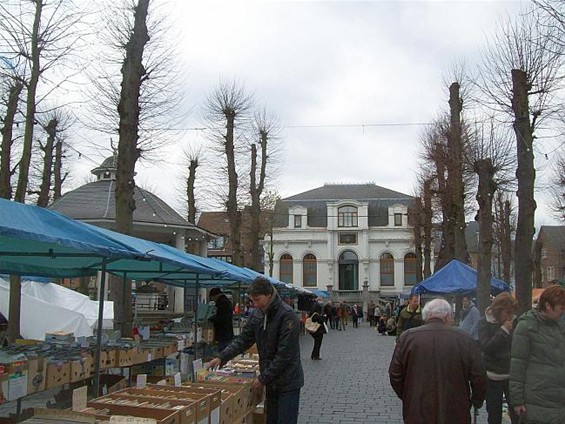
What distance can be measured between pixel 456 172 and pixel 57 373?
15582 mm

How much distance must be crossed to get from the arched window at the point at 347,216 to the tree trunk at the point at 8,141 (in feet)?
187

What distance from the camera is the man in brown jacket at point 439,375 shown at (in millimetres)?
4539

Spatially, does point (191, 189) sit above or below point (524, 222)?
above

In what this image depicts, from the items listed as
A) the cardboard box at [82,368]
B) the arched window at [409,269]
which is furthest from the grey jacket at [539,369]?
the arched window at [409,269]

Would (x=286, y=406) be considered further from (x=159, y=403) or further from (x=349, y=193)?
(x=349, y=193)

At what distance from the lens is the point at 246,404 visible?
19.7 ft

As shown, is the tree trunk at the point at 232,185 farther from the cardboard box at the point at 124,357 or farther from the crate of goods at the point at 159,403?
the crate of goods at the point at 159,403

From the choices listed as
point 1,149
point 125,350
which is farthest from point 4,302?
point 125,350

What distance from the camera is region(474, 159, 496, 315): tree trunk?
15.4m

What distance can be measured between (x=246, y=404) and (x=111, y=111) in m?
12.8

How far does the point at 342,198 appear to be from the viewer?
238ft

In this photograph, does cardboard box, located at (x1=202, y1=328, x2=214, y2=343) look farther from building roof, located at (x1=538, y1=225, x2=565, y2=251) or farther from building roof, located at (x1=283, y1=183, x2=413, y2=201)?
building roof, located at (x1=538, y1=225, x2=565, y2=251)

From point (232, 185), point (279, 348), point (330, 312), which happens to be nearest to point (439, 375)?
point (279, 348)

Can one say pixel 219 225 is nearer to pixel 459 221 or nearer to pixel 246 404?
pixel 459 221
